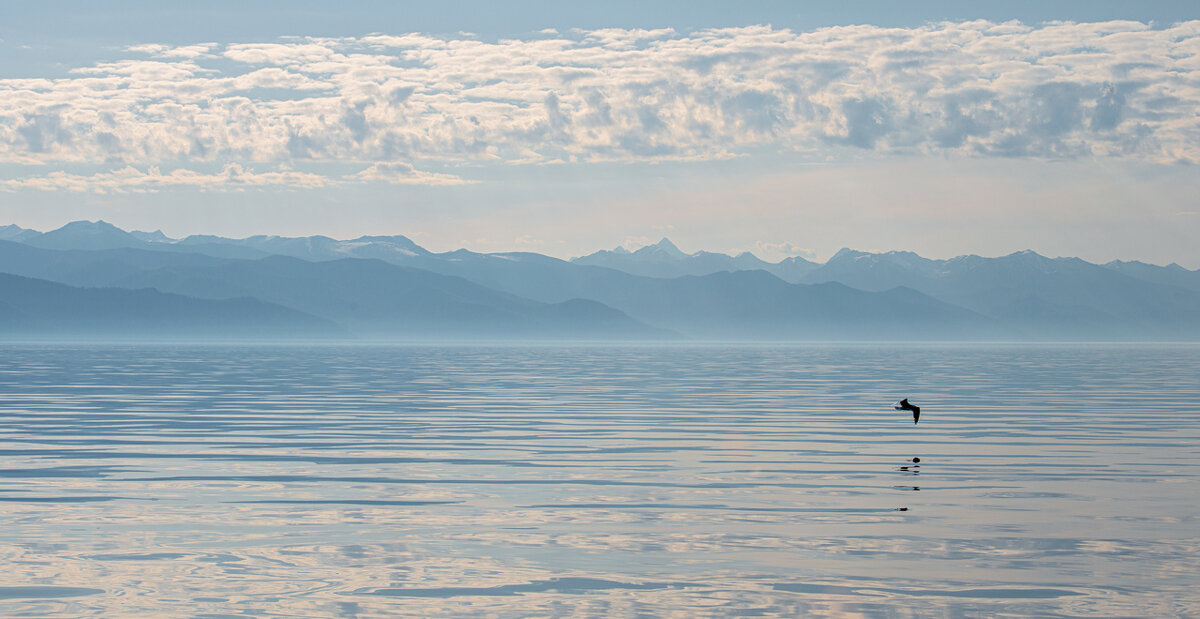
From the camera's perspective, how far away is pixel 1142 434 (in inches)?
1567

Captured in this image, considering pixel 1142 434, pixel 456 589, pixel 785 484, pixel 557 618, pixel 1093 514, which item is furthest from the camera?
pixel 1142 434

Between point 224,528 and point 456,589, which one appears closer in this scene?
point 456,589

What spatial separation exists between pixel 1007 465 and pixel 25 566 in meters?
22.3

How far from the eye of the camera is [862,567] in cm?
1803

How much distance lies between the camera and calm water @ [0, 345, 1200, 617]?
53.7 feet

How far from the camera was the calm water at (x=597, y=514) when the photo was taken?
53.7 ft

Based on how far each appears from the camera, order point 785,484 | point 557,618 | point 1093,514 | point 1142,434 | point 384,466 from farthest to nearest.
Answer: point 1142,434, point 384,466, point 785,484, point 1093,514, point 557,618

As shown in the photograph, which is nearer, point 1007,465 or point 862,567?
point 862,567

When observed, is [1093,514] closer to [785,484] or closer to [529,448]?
[785,484]

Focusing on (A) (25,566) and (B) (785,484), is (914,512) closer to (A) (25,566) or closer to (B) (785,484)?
(B) (785,484)

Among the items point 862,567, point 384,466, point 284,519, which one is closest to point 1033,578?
point 862,567

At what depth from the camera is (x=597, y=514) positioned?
75.6ft

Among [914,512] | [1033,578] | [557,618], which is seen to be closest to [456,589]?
[557,618]

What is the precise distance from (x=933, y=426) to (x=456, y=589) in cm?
3062
